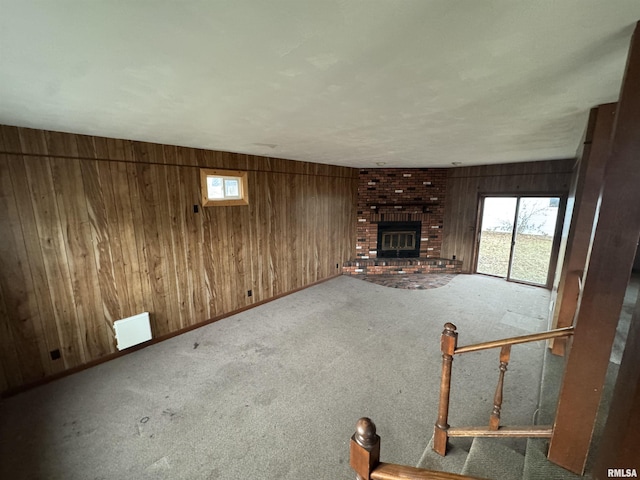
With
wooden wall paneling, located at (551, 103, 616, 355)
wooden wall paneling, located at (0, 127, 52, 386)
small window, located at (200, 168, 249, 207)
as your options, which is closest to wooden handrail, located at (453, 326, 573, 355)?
wooden wall paneling, located at (551, 103, 616, 355)

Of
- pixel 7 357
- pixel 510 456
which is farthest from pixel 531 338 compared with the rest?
pixel 7 357

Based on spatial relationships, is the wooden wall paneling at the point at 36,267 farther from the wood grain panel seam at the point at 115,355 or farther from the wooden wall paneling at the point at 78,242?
the wooden wall paneling at the point at 78,242

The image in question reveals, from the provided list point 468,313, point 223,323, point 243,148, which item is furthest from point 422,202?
point 223,323

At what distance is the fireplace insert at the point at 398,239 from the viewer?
256 inches

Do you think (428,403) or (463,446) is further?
(428,403)

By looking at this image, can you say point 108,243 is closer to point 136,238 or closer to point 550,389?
point 136,238

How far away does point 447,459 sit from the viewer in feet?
5.98

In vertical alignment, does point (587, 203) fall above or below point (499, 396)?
above

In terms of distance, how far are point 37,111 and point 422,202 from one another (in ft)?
21.1

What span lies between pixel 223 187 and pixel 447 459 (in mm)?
3844

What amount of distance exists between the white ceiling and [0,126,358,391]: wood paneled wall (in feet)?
1.63

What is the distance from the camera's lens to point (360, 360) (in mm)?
2994

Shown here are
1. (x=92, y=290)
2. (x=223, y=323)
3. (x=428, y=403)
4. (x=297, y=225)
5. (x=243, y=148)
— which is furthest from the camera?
(x=297, y=225)

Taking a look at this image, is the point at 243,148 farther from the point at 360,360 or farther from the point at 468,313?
the point at 468,313
